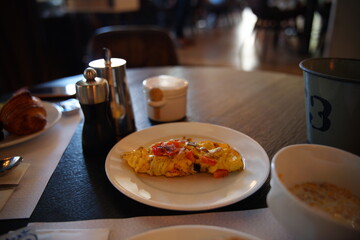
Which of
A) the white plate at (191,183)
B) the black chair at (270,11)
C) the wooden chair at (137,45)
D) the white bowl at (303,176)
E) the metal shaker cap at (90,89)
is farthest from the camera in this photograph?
the black chair at (270,11)

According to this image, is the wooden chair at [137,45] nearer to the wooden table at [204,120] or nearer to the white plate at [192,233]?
the wooden table at [204,120]

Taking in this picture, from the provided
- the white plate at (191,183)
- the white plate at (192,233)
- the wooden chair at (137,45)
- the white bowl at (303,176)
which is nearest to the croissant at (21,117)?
the white plate at (191,183)

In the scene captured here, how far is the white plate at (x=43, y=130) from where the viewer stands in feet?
2.15

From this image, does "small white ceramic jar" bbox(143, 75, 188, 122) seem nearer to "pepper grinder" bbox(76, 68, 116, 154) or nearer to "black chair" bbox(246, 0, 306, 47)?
"pepper grinder" bbox(76, 68, 116, 154)

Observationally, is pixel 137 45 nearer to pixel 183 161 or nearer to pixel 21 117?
pixel 21 117

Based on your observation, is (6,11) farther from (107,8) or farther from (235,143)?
(235,143)

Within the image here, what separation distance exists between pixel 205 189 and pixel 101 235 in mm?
195

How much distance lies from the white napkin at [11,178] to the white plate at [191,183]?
0.60 ft

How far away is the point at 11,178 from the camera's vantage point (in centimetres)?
55

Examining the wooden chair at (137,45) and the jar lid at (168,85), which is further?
the wooden chair at (137,45)

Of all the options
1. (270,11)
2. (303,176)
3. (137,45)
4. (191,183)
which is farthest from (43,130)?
(270,11)

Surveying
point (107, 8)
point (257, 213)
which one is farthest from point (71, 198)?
point (107, 8)

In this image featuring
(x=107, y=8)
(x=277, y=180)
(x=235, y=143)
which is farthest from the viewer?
(x=107, y=8)

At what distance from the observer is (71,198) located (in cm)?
50
